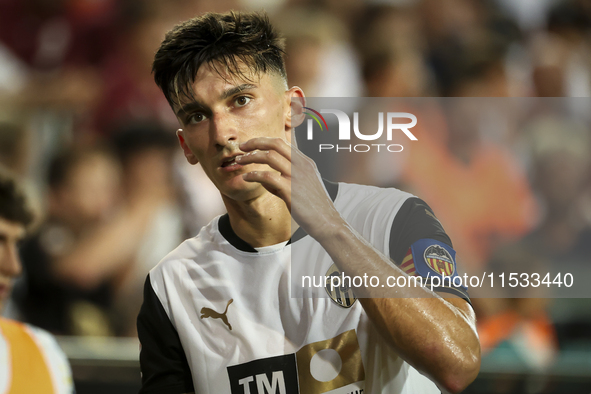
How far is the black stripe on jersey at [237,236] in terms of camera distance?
163cm

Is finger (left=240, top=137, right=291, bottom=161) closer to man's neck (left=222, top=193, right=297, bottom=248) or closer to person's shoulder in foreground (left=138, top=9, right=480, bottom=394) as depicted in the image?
person's shoulder in foreground (left=138, top=9, right=480, bottom=394)

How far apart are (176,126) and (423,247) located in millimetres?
2312

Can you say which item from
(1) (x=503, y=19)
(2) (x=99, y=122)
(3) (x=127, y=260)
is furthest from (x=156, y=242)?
(1) (x=503, y=19)

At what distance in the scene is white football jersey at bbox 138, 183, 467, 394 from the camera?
152 cm

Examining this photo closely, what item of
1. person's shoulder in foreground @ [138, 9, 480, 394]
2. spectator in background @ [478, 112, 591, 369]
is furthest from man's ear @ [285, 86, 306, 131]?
spectator in background @ [478, 112, 591, 369]

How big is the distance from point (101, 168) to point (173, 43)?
1.81 metres

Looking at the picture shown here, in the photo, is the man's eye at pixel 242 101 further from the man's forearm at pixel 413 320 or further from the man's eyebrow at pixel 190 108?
the man's forearm at pixel 413 320

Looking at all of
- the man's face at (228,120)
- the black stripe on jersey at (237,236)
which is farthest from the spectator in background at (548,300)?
the man's face at (228,120)

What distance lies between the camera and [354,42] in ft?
12.1

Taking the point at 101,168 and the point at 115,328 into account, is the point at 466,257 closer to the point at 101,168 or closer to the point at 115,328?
the point at 115,328

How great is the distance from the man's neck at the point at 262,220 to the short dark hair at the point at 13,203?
137cm

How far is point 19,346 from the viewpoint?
2.39 meters

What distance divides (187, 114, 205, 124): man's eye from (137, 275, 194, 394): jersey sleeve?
55 centimetres

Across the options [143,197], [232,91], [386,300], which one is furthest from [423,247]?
[143,197]
